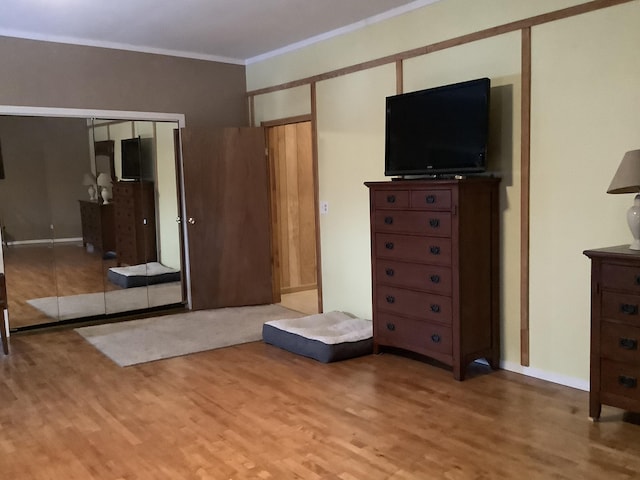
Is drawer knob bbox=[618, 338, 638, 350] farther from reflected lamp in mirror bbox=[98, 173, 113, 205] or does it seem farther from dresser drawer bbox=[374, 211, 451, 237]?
reflected lamp in mirror bbox=[98, 173, 113, 205]

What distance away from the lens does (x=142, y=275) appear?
5.84 meters

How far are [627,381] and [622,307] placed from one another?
0.37 meters

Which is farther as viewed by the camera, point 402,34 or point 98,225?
point 98,225

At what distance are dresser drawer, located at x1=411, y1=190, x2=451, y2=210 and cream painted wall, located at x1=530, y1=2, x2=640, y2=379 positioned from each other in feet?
1.78

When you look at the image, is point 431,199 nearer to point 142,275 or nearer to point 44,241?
point 142,275

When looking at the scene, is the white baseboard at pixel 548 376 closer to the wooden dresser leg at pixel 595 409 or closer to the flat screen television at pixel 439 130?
the wooden dresser leg at pixel 595 409

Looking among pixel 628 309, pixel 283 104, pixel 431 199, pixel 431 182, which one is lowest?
pixel 628 309

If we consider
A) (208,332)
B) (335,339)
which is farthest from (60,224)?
(335,339)

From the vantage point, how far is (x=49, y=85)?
5133mm

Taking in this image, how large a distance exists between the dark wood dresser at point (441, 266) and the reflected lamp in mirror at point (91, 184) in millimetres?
2773

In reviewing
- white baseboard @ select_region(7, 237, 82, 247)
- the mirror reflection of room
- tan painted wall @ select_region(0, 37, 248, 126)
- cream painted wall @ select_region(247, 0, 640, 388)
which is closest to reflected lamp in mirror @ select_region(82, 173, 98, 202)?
the mirror reflection of room

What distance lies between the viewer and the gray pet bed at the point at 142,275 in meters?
5.70

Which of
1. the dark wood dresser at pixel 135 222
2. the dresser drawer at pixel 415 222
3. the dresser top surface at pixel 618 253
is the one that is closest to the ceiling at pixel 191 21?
the dark wood dresser at pixel 135 222

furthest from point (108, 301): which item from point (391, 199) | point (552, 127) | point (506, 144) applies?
point (552, 127)
